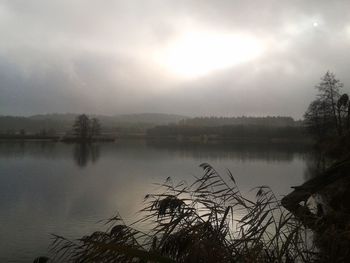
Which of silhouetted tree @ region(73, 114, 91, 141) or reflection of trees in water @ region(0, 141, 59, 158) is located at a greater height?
silhouetted tree @ region(73, 114, 91, 141)

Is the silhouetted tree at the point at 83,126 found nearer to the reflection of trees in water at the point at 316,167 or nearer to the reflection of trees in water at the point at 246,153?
the reflection of trees in water at the point at 246,153

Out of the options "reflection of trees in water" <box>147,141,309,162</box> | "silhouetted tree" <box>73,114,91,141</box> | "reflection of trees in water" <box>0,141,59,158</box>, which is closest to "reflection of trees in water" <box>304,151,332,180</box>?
"reflection of trees in water" <box>147,141,309,162</box>

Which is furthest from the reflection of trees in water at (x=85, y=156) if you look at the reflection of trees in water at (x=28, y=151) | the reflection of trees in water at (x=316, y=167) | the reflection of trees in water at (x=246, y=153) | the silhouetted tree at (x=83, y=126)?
the silhouetted tree at (x=83, y=126)

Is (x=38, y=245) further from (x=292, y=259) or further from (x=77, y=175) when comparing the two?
(x=77, y=175)

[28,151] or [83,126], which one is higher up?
[83,126]

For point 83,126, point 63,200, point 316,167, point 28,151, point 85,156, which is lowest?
point 85,156

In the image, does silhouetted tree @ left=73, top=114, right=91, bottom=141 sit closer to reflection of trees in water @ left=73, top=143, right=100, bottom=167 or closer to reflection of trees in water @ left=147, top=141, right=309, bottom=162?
reflection of trees in water @ left=147, top=141, right=309, bottom=162

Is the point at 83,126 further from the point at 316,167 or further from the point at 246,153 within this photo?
the point at 316,167

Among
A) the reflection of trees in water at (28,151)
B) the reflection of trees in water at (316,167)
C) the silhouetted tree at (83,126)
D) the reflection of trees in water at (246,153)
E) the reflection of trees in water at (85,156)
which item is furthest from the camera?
the silhouetted tree at (83,126)

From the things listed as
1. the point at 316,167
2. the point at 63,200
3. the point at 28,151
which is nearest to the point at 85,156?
→ the point at 28,151

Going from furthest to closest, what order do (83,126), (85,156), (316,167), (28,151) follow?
(83,126) → (28,151) → (85,156) → (316,167)

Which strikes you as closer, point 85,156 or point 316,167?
point 316,167

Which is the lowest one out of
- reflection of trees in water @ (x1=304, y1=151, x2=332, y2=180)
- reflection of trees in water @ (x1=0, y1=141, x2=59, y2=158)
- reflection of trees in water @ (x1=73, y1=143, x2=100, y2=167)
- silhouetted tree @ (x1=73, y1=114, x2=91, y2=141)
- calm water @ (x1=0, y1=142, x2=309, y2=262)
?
reflection of trees in water @ (x1=73, y1=143, x2=100, y2=167)

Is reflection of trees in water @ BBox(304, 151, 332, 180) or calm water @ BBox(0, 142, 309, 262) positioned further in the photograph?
reflection of trees in water @ BBox(304, 151, 332, 180)
